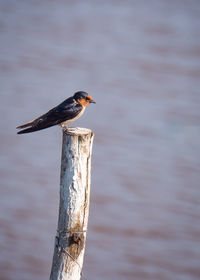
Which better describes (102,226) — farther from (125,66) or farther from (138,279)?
(125,66)

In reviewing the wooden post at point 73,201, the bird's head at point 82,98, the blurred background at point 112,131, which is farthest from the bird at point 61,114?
the blurred background at point 112,131

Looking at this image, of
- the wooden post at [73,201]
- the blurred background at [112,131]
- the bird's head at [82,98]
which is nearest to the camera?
the wooden post at [73,201]

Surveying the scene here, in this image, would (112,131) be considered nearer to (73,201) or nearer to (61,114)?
(61,114)

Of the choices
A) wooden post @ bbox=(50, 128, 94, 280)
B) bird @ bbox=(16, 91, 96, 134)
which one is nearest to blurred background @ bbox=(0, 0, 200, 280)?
bird @ bbox=(16, 91, 96, 134)

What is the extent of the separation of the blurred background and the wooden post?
4.20m

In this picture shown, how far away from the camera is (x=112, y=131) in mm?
12945

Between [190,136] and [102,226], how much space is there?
4.01 metres

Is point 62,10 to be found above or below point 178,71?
above

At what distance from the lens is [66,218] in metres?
4.54

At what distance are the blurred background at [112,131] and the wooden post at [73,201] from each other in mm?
4202

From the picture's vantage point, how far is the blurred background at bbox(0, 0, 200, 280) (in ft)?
30.4

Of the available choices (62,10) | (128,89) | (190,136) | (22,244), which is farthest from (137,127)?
(62,10)

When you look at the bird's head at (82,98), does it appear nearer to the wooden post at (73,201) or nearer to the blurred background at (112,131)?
the wooden post at (73,201)

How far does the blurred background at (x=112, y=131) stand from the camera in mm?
9273
